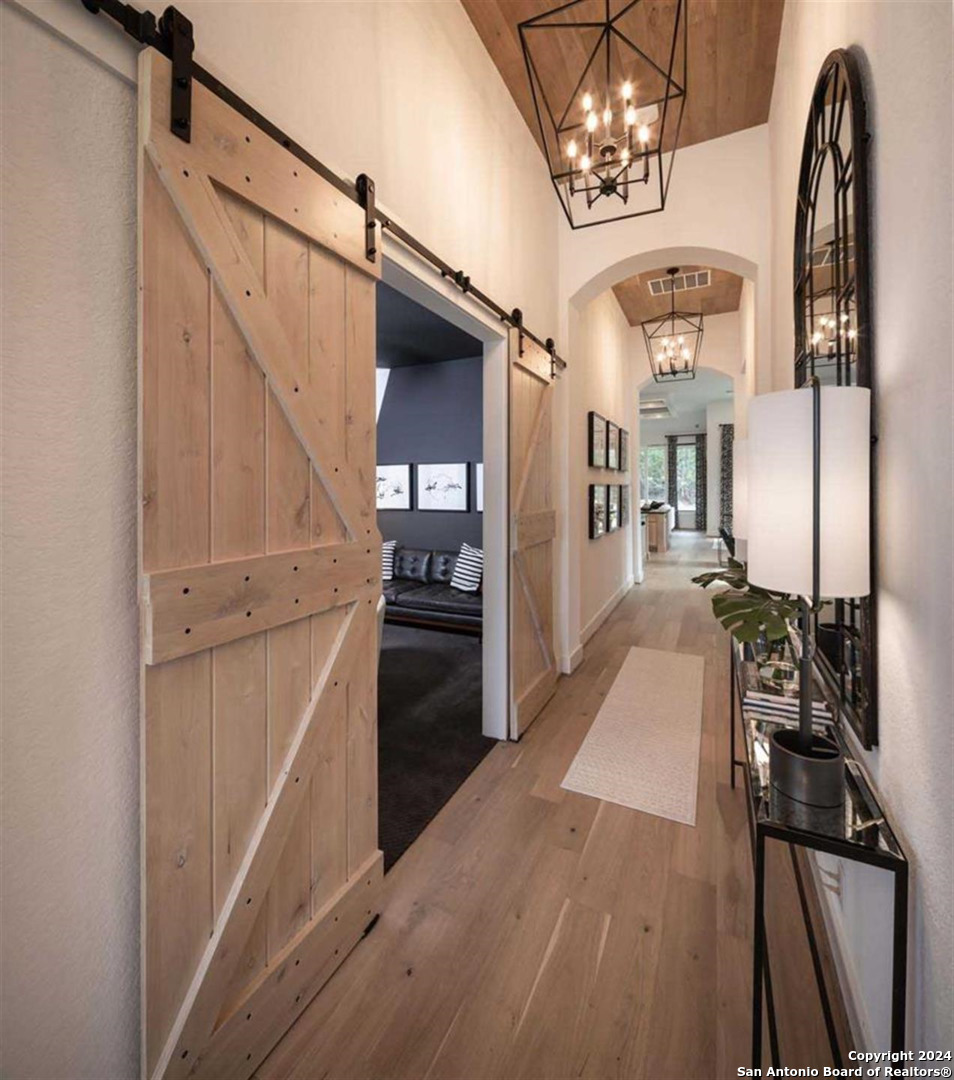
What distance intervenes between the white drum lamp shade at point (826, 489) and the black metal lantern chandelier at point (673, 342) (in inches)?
205

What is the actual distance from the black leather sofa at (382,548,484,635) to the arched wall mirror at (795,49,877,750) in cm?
328

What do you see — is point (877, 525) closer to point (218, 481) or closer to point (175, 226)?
point (218, 481)

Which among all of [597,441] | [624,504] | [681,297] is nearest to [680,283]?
[681,297]

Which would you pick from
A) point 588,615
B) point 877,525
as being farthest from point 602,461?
point 877,525

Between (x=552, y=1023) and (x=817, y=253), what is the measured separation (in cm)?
253

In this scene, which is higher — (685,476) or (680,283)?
(680,283)

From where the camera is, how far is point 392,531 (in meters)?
6.15

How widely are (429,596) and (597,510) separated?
190cm

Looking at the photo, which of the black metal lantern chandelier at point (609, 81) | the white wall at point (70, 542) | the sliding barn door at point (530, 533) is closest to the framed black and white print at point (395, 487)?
the sliding barn door at point (530, 533)

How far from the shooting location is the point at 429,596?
16.4 ft

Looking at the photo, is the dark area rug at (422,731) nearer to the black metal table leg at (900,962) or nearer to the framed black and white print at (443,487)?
the black metal table leg at (900,962)

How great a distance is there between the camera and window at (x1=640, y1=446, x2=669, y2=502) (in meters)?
16.0

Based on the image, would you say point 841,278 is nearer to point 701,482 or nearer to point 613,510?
point 613,510

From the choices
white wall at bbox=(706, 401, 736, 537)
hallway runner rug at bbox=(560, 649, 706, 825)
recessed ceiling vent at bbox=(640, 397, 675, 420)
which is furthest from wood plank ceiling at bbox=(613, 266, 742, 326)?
white wall at bbox=(706, 401, 736, 537)
